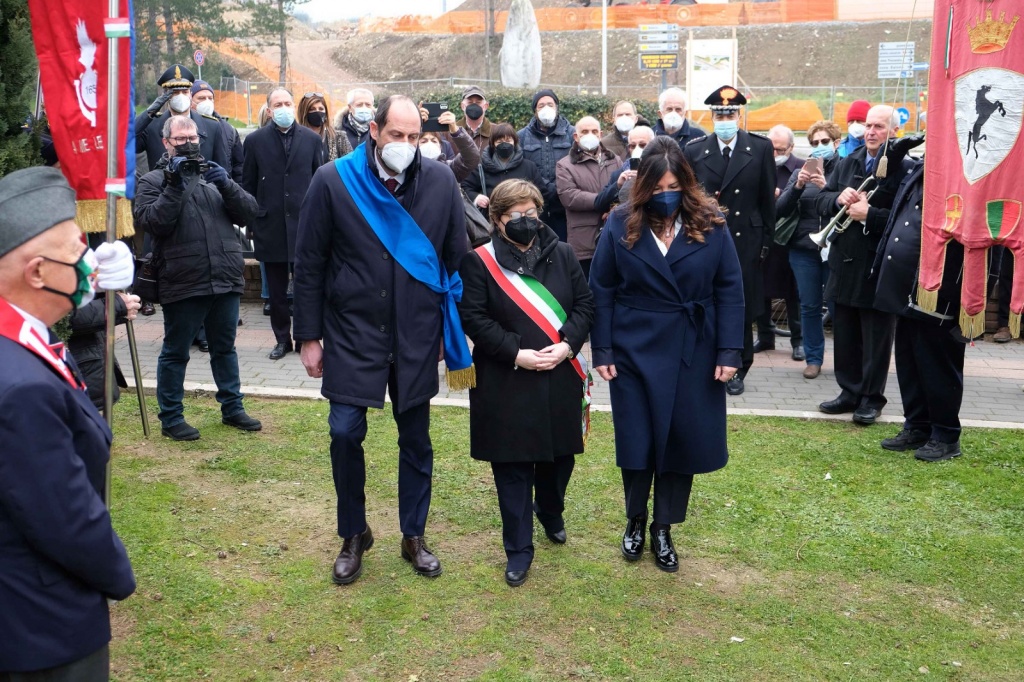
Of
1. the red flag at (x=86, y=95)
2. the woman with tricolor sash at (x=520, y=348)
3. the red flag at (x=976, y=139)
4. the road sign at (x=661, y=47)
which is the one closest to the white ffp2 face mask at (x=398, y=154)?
the woman with tricolor sash at (x=520, y=348)

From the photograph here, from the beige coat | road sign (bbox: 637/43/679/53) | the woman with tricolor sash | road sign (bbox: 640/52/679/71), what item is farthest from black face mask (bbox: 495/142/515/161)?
road sign (bbox: 640/52/679/71)

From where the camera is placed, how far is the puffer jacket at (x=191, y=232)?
669 cm

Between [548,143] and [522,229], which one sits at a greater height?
[548,143]

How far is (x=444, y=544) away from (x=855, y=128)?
689 centimetres

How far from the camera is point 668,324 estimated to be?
4906mm

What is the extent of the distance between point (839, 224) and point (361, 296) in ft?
14.5

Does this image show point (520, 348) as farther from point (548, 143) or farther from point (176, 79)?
point (548, 143)

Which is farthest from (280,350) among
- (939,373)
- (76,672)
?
(76,672)

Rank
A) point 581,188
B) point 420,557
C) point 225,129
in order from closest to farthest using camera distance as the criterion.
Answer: point 420,557 → point 581,188 → point 225,129

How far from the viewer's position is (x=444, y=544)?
5.38m

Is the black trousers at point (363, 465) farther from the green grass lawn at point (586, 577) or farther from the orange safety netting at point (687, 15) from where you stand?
the orange safety netting at point (687, 15)

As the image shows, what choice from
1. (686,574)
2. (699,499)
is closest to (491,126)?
(699,499)

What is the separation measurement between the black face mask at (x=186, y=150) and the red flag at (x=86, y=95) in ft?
7.38

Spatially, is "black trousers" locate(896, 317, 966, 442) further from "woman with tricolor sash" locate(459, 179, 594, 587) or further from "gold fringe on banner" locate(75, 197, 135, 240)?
"gold fringe on banner" locate(75, 197, 135, 240)
